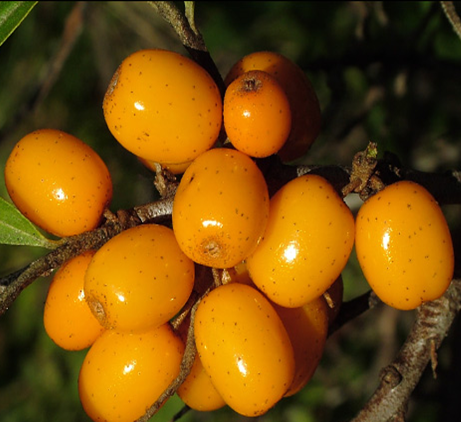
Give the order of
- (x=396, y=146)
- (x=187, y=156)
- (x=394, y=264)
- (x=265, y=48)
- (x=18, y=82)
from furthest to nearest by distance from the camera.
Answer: (x=18, y=82) < (x=265, y=48) < (x=396, y=146) < (x=187, y=156) < (x=394, y=264)

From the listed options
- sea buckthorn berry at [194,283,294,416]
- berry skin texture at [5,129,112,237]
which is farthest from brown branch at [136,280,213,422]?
berry skin texture at [5,129,112,237]

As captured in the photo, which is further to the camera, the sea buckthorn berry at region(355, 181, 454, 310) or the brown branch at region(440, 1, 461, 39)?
the brown branch at region(440, 1, 461, 39)

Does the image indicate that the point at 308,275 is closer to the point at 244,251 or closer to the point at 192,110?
the point at 244,251

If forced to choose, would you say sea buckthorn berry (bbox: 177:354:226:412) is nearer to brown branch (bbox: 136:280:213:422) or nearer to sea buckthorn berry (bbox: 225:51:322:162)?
brown branch (bbox: 136:280:213:422)

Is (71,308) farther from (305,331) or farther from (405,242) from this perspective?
(405,242)

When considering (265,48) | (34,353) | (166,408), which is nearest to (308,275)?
(166,408)
